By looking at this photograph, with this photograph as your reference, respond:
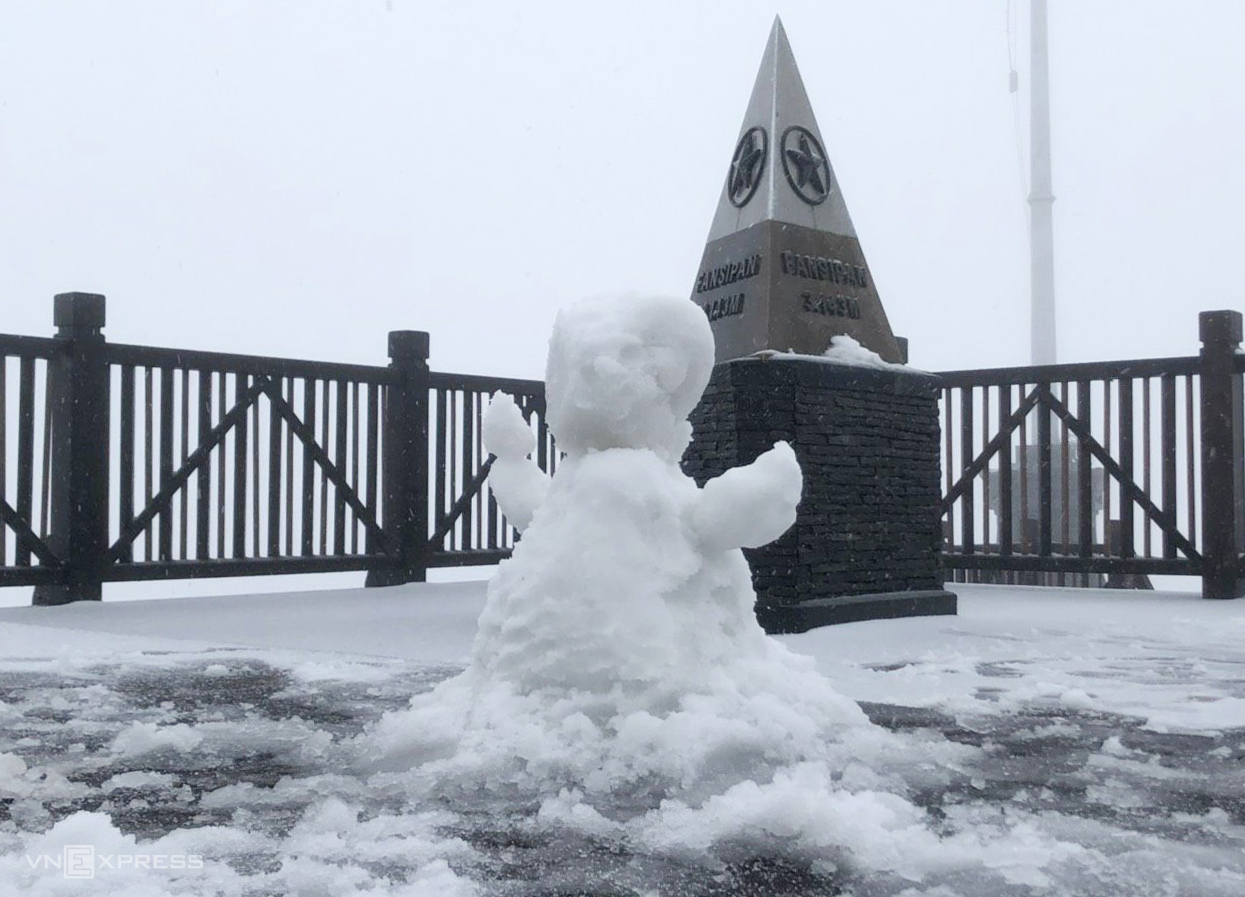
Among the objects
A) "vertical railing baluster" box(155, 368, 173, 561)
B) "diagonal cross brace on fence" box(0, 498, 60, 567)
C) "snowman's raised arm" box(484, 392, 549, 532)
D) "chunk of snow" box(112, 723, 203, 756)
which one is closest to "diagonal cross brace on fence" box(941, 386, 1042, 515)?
"vertical railing baluster" box(155, 368, 173, 561)

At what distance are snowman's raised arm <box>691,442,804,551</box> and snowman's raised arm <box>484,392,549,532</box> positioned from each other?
746 millimetres

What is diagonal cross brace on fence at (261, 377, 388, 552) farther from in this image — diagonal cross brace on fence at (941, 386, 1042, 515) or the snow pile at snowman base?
the snow pile at snowman base

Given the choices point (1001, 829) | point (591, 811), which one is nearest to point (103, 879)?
point (591, 811)

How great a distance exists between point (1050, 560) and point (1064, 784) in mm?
6654

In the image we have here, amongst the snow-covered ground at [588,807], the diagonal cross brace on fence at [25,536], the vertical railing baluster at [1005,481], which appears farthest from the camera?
the vertical railing baluster at [1005,481]

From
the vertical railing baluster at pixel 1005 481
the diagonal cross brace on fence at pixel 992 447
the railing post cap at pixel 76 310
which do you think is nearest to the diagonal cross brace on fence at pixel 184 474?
the railing post cap at pixel 76 310

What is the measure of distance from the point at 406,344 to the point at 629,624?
650 cm

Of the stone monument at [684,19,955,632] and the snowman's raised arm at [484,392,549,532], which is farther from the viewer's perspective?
the stone monument at [684,19,955,632]

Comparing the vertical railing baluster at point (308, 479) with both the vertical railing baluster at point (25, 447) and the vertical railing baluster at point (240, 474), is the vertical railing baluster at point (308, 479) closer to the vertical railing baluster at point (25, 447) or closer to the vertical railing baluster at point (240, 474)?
the vertical railing baluster at point (240, 474)

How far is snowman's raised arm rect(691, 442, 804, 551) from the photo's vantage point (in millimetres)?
2822

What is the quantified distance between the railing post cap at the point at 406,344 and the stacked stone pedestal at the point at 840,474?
355 centimetres

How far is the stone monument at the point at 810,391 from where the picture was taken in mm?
5676

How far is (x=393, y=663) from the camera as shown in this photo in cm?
450

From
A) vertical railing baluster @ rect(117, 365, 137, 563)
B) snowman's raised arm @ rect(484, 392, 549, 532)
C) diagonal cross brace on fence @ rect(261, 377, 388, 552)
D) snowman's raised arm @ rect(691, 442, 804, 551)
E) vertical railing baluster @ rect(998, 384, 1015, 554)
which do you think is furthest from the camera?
vertical railing baluster @ rect(998, 384, 1015, 554)
